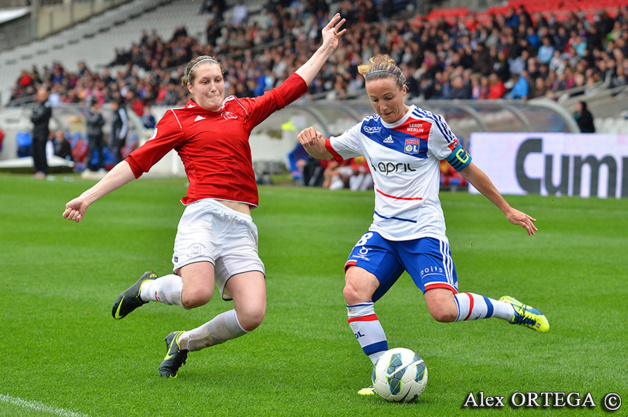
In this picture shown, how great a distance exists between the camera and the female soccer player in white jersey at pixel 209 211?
5.23 meters

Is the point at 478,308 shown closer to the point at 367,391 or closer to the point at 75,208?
the point at 367,391

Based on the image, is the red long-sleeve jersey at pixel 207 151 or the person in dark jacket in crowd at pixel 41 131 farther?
the person in dark jacket in crowd at pixel 41 131

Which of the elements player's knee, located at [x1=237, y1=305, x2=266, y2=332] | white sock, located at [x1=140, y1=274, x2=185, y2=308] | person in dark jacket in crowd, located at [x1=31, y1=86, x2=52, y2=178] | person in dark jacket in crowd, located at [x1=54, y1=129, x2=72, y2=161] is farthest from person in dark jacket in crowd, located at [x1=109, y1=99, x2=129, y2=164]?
player's knee, located at [x1=237, y1=305, x2=266, y2=332]

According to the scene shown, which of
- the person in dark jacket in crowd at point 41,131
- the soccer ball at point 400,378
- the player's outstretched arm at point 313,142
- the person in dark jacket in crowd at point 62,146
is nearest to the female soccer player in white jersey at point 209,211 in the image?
the player's outstretched arm at point 313,142

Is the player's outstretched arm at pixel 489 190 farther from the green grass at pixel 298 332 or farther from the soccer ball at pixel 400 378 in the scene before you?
the soccer ball at pixel 400 378

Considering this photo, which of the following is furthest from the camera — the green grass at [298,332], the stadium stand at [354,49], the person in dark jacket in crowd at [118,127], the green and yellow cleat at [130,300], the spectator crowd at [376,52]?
the person in dark jacket in crowd at [118,127]

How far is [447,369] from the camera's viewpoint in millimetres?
5656

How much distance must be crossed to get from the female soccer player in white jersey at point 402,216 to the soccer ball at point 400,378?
0.57ft

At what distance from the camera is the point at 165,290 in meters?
5.40

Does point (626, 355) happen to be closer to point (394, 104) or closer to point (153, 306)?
point (394, 104)

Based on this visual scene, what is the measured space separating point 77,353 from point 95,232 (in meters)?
7.29

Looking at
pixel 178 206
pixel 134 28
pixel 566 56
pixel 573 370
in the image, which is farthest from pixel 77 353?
pixel 134 28

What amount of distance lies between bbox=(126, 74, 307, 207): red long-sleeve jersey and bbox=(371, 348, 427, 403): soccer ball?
1.37 meters

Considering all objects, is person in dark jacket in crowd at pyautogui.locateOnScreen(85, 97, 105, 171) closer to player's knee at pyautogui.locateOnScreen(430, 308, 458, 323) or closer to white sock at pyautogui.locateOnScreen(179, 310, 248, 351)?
white sock at pyautogui.locateOnScreen(179, 310, 248, 351)
